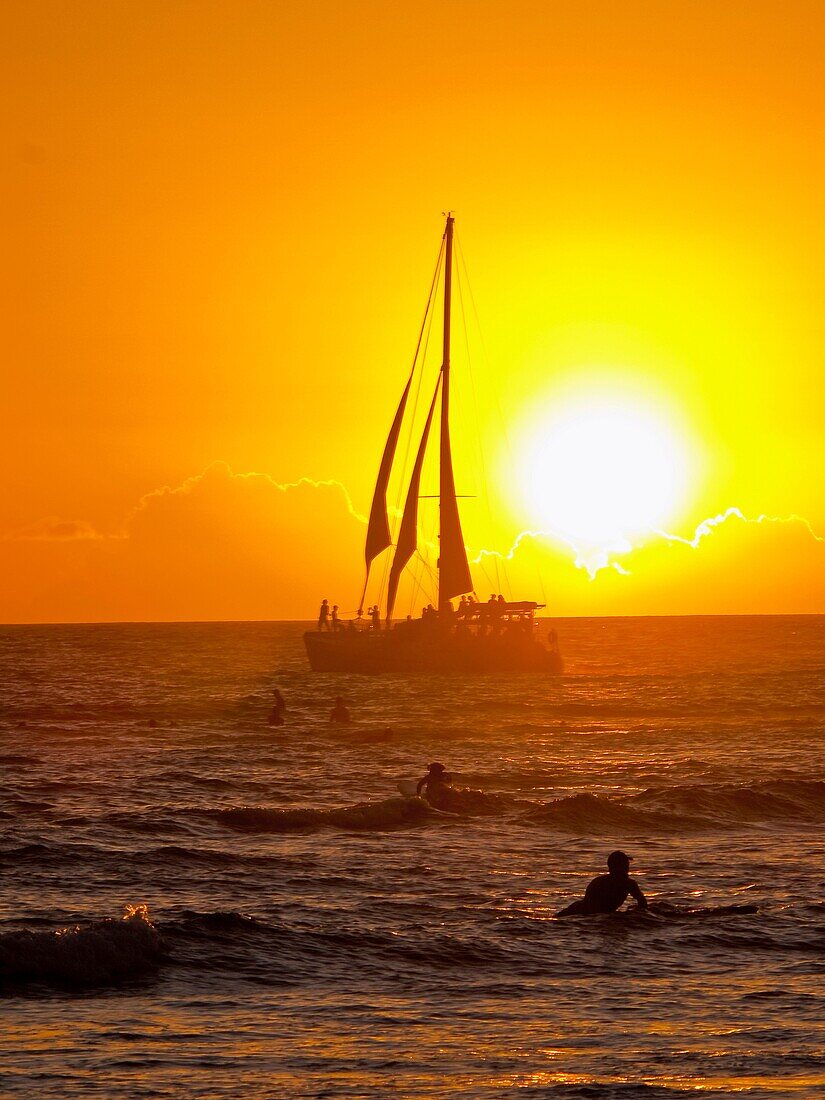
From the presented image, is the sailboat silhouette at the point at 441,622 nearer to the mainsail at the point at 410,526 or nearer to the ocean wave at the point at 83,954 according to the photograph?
the mainsail at the point at 410,526

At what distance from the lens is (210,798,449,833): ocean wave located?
27.8 meters

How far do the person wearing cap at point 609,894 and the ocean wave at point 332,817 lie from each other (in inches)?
354

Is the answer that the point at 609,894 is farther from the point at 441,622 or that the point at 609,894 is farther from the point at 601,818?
the point at 441,622

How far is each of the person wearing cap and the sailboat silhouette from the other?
62803 mm

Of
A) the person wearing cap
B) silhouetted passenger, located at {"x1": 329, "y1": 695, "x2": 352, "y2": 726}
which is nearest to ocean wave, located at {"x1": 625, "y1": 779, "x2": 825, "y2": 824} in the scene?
the person wearing cap

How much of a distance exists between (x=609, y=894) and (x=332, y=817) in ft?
34.4

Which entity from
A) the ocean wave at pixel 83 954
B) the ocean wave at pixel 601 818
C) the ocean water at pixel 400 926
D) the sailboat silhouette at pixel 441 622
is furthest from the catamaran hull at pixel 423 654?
the ocean wave at pixel 83 954

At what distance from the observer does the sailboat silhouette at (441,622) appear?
82375 millimetres

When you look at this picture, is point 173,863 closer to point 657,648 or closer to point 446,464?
point 446,464

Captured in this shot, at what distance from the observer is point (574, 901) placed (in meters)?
20.2

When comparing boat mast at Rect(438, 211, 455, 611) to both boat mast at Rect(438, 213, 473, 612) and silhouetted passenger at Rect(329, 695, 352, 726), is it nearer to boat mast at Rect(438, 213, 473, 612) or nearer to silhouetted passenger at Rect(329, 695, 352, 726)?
boat mast at Rect(438, 213, 473, 612)

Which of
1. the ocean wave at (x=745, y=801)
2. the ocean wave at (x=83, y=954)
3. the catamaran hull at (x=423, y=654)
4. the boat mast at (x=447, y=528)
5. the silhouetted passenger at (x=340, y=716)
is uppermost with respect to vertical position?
the boat mast at (x=447, y=528)

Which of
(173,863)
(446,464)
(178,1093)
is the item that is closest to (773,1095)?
(178,1093)

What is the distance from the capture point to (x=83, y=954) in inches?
626
